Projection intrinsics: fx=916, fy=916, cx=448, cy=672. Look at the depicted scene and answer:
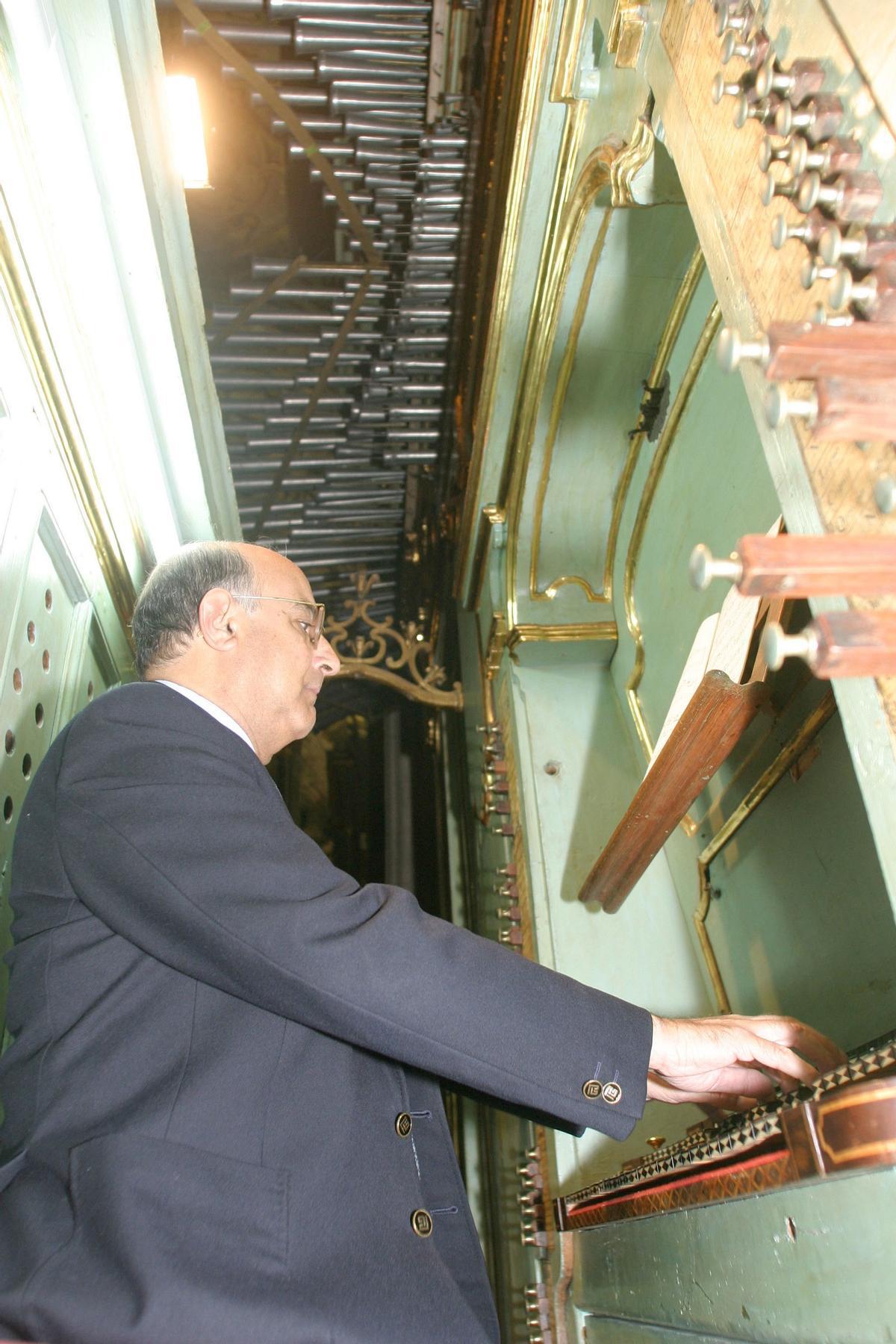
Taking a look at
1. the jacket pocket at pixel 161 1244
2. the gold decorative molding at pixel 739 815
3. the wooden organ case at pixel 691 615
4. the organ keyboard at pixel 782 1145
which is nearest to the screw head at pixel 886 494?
the wooden organ case at pixel 691 615

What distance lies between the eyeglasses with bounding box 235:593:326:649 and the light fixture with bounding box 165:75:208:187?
1530mm

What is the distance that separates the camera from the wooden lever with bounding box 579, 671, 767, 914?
4.13 ft

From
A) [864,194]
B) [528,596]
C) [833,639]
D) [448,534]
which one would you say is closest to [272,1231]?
[833,639]

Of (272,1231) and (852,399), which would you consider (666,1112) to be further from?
(852,399)

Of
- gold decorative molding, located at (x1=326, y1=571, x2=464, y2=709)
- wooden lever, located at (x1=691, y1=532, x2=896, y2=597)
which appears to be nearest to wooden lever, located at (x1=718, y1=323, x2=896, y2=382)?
wooden lever, located at (x1=691, y1=532, x2=896, y2=597)

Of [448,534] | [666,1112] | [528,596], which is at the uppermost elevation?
[448,534]

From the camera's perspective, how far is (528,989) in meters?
1.00

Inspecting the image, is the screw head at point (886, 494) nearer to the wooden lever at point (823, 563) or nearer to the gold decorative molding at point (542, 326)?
the wooden lever at point (823, 563)

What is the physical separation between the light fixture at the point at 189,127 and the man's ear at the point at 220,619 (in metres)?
1.57

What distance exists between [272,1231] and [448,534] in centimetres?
290

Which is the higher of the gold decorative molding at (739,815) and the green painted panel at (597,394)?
the green painted panel at (597,394)

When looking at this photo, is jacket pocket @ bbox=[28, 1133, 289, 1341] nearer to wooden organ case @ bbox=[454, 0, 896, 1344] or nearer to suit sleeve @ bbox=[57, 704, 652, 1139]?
suit sleeve @ bbox=[57, 704, 652, 1139]

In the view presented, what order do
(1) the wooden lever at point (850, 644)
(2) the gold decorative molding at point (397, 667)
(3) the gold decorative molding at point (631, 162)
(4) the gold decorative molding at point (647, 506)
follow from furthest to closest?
(2) the gold decorative molding at point (397, 667)
(4) the gold decorative molding at point (647, 506)
(3) the gold decorative molding at point (631, 162)
(1) the wooden lever at point (850, 644)

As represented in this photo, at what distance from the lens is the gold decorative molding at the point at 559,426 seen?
2.07 metres
